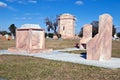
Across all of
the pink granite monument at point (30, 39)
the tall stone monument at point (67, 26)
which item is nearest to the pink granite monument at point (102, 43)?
the pink granite monument at point (30, 39)

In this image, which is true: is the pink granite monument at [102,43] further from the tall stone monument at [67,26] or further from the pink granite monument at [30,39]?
the tall stone monument at [67,26]

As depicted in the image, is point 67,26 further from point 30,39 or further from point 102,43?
point 102,43

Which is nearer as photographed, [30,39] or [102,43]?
[102,43]

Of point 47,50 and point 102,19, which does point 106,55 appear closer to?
point 102,19

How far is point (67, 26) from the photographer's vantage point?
49000 mm

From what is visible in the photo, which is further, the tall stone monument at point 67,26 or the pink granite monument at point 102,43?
the tall stone monument at point 67,26

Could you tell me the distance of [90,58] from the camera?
11.3 meters

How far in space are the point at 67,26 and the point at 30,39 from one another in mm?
34380

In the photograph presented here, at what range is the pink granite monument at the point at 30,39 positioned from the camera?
→ 15.0m

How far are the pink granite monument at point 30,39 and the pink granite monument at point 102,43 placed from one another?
4610 millimetres

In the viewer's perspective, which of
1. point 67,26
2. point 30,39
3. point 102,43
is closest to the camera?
point 102,43

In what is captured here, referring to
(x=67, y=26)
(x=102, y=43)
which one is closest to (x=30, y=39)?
(x=102, y=43)

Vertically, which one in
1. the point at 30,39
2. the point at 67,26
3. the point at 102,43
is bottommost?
the point at 102,43

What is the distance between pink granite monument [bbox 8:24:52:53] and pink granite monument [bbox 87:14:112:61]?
15.1 ft
